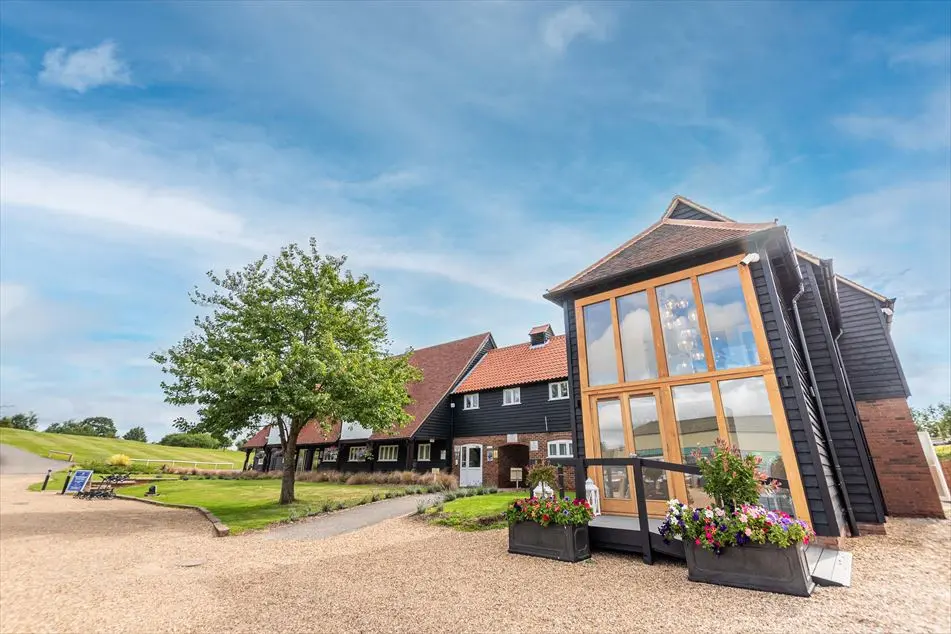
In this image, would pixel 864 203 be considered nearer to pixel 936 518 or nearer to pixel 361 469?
pixel 936 518

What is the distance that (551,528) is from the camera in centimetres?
681

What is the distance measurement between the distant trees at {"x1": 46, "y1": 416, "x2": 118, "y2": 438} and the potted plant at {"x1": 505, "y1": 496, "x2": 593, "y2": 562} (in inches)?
3793

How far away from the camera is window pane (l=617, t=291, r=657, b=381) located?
8914 millimetres

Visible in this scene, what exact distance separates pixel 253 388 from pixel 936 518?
19975 millimetres

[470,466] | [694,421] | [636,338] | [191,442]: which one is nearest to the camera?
[694,421]

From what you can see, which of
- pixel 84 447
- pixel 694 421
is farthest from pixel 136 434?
pixel 694 421

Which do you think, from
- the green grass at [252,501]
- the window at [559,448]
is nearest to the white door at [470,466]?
the window at [559,448]

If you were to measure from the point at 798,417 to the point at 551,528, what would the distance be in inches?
190

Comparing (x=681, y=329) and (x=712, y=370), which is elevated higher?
(x=681, y=329)

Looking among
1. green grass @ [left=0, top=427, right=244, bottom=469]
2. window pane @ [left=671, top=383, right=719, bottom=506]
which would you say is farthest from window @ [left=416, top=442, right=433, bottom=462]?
green grass @ [left=0, top=427, right=244, bottom=469]

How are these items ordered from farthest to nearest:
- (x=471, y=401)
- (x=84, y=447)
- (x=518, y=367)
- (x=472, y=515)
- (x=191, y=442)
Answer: (x=191, y=442)
(x=84, y=447)
(x=471, y=401)
(x=518, y=367)
(x=472, y=515)

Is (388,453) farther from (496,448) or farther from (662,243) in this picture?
(662,243)

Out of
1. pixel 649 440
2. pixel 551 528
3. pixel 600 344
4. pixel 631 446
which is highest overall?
pixel 600 344

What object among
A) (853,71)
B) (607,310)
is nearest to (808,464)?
(607,310)
